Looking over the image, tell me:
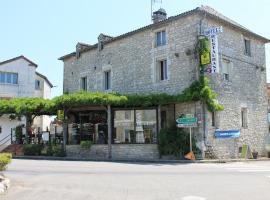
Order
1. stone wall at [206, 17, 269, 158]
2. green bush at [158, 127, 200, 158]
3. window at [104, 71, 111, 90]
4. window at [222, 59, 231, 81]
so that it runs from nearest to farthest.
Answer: green bush at [158, 127, 200, 158] → stone wall at [206, 17, 269, 158] → window at [222, 59, 231, 81] → window at [104, 71, 111, 90]

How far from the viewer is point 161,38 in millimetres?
23109

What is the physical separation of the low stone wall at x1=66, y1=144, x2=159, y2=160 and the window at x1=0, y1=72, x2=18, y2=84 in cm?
1765

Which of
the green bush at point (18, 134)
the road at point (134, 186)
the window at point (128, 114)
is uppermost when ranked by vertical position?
the window at point (128, 114)

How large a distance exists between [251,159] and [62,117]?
38.1ft

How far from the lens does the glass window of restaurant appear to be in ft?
70.7

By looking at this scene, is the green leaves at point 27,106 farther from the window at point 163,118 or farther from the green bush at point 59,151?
the window at point 163,118

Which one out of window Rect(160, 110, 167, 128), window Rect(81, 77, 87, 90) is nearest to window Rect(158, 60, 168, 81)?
window Rect(160, 110, 167, 128)

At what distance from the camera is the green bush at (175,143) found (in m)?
19.9

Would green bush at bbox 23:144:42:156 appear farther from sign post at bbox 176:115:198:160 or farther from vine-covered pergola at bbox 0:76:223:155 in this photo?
sign post at bbox 176:115:198:160

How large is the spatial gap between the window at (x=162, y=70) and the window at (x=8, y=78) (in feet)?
66.8

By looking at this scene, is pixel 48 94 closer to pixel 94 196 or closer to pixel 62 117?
pixel 62 117

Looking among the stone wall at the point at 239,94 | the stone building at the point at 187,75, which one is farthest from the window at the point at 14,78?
the stone wall at the point at 239,94

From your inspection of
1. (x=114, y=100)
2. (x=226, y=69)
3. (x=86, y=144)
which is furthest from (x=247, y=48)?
(x=86, y=144)

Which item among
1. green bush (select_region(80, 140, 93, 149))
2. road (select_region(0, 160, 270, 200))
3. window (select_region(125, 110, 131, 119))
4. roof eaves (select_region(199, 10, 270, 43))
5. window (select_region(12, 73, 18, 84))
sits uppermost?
roof eaves (select_region(199, 10, 270, 43))
